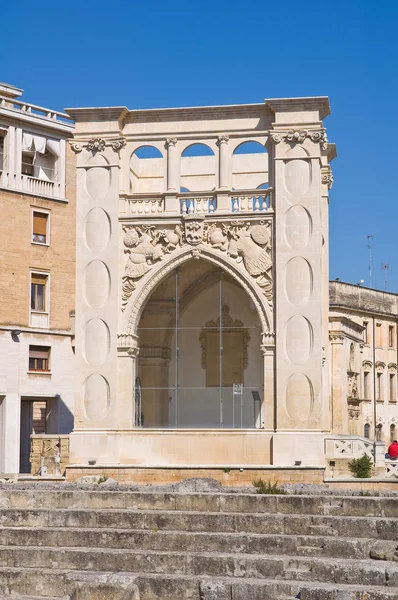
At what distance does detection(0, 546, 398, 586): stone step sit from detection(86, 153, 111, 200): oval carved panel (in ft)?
56.7

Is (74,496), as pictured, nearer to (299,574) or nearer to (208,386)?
(299,574)

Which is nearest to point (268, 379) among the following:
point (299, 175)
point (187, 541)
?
point (299, 175)

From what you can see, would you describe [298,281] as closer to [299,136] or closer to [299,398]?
[299,398]

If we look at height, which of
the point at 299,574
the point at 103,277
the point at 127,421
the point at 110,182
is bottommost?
the point at 299,574

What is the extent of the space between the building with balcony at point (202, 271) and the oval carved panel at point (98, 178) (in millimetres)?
29

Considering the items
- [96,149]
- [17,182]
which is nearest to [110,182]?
[96,149]

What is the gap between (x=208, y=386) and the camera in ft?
108

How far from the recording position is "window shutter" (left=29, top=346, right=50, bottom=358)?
39.9 m

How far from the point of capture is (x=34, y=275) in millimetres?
40469

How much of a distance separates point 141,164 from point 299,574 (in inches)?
920

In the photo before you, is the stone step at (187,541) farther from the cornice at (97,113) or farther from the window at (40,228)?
the window at (40,228)

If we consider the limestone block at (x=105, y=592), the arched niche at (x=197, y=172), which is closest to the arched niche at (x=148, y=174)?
the arched niche at (x=197, y=172)

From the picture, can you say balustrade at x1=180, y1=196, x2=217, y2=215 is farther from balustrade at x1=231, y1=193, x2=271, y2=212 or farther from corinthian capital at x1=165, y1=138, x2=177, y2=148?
corinthian capital at x1=165, y1=138, x2=177, y2=148

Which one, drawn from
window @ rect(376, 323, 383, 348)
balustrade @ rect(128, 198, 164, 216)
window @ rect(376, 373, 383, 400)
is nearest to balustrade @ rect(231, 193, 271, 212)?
balustrade @ rect(128, 198, 164, 216)
